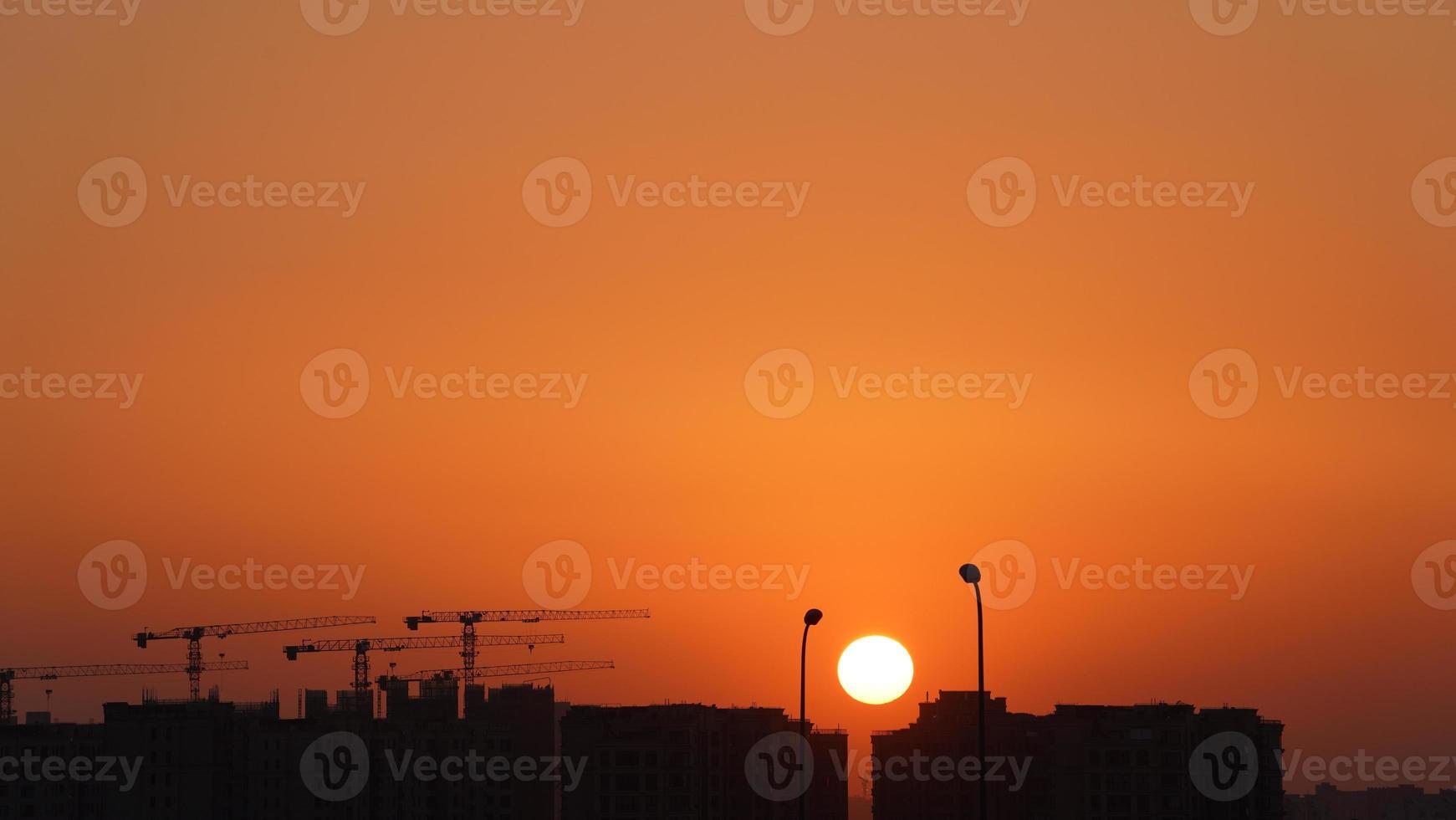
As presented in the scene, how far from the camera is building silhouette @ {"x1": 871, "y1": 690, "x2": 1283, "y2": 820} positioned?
119m

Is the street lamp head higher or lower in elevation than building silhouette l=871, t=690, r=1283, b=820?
higher

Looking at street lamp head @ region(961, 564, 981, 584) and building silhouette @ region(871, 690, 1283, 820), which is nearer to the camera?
street lamp head @ region(961, 564, 981, 584)

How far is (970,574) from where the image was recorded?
45.3 m

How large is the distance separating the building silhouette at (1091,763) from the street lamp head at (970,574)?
78.6 m

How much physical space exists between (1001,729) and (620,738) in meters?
29.3

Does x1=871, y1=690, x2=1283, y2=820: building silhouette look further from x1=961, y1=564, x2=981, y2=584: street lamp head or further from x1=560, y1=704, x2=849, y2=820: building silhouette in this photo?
x1=961, y1=564, x2=981, y2=584: street lamp head

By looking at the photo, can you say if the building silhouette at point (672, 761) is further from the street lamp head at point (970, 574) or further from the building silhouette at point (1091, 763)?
the street lamp head at point (970, 574)

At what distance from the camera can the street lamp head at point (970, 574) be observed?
4522 centimetres

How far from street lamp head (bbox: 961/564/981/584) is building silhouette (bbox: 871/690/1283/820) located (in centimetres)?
7862

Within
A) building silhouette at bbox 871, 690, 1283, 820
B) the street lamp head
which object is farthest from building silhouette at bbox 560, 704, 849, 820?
the street lamp head

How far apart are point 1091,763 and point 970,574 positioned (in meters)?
78.9

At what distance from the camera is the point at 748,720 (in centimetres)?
13138

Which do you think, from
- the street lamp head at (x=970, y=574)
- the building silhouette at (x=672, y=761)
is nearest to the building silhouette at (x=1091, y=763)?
the building silhouette at (x=672, y=761)

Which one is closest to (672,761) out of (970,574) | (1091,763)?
Answer: (1091,763)
